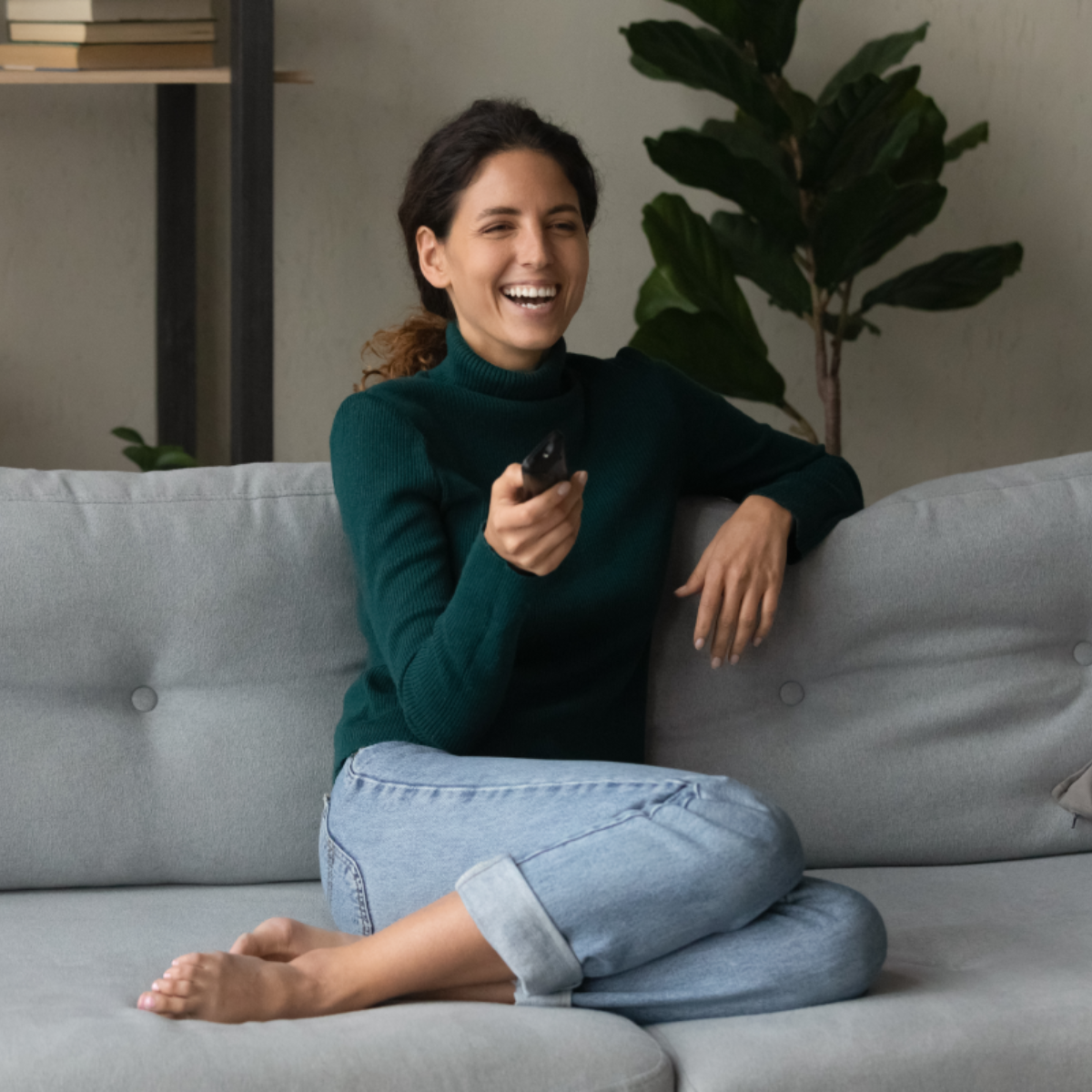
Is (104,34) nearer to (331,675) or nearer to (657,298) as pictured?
(657,298)

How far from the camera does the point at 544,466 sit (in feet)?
3.45

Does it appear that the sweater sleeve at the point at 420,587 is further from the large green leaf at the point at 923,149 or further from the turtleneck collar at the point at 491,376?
the large green leaf at the point at 923,149

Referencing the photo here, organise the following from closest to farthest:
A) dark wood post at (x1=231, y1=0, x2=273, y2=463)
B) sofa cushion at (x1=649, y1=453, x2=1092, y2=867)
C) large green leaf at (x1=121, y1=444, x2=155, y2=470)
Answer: sofa cushion at (x1=649, y1=453, x2=1092, y2=867), dark wood post at (x1=231, y1=0, x2=273, y2=463), large green leaf at (x1=121, y1=444, x2=155, y2=470)

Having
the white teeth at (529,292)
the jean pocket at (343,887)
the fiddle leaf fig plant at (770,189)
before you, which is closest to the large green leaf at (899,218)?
the fiddle leaf fig plant at (770,189)

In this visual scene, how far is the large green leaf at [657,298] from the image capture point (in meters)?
2.55

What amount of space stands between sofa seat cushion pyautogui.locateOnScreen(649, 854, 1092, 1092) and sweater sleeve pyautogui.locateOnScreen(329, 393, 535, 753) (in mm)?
316

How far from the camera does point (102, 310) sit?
111 inches

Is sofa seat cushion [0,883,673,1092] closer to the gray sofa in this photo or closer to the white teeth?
the gray sofa

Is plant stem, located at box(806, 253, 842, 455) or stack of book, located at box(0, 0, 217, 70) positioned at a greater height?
stack of book, located at box(0, 0, 217, 70)

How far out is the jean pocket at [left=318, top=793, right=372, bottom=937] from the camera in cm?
115

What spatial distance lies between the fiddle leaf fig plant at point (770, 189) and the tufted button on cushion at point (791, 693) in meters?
1.10

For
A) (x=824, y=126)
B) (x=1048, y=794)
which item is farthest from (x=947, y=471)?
(x=1048, y=794)

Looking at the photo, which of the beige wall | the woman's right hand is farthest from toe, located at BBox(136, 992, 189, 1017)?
the beige wall

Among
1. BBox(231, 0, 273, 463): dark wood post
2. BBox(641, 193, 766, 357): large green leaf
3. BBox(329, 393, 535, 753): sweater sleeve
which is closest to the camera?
BBox(329, 393, 535, 753): sweater sleeve
